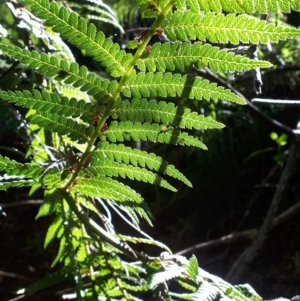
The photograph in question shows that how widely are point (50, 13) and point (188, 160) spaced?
5.78 ft

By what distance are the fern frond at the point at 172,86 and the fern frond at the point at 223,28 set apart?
0.07m

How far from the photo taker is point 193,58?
30.2 inches

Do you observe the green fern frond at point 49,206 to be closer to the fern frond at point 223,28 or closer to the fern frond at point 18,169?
the fern frond at point 18,169

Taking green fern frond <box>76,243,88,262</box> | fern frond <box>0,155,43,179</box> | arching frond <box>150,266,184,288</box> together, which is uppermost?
fern frond <box>0,155,43,179</box>

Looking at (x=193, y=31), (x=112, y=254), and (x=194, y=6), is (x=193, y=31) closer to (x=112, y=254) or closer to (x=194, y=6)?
(x=194, y=6)

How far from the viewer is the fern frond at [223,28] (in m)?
0.71

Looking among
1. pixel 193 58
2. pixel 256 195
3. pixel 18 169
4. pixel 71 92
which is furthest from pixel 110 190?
pixel 256 195

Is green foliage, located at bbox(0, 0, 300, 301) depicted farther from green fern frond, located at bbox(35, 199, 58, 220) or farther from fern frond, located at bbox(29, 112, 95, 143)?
green fern frond, located at bbox(35, 199, 58, 220)

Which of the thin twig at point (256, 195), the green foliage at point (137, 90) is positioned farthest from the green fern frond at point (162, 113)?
the thin twig at point (256, 195)

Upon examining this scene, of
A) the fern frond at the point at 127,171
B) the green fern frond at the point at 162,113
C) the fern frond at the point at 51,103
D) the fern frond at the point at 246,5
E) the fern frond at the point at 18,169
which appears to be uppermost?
the fern frond at the point at 246,5

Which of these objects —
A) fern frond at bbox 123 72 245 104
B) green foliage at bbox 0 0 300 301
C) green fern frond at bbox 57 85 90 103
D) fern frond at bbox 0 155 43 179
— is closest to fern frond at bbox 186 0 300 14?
green foliage at bbox 0 0 300 301

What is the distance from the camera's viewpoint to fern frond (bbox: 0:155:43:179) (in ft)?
2.67

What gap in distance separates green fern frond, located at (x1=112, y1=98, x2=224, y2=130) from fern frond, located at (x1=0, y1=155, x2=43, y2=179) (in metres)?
0.17

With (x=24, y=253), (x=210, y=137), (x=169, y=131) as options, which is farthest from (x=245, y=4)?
(x=24, y=253)
